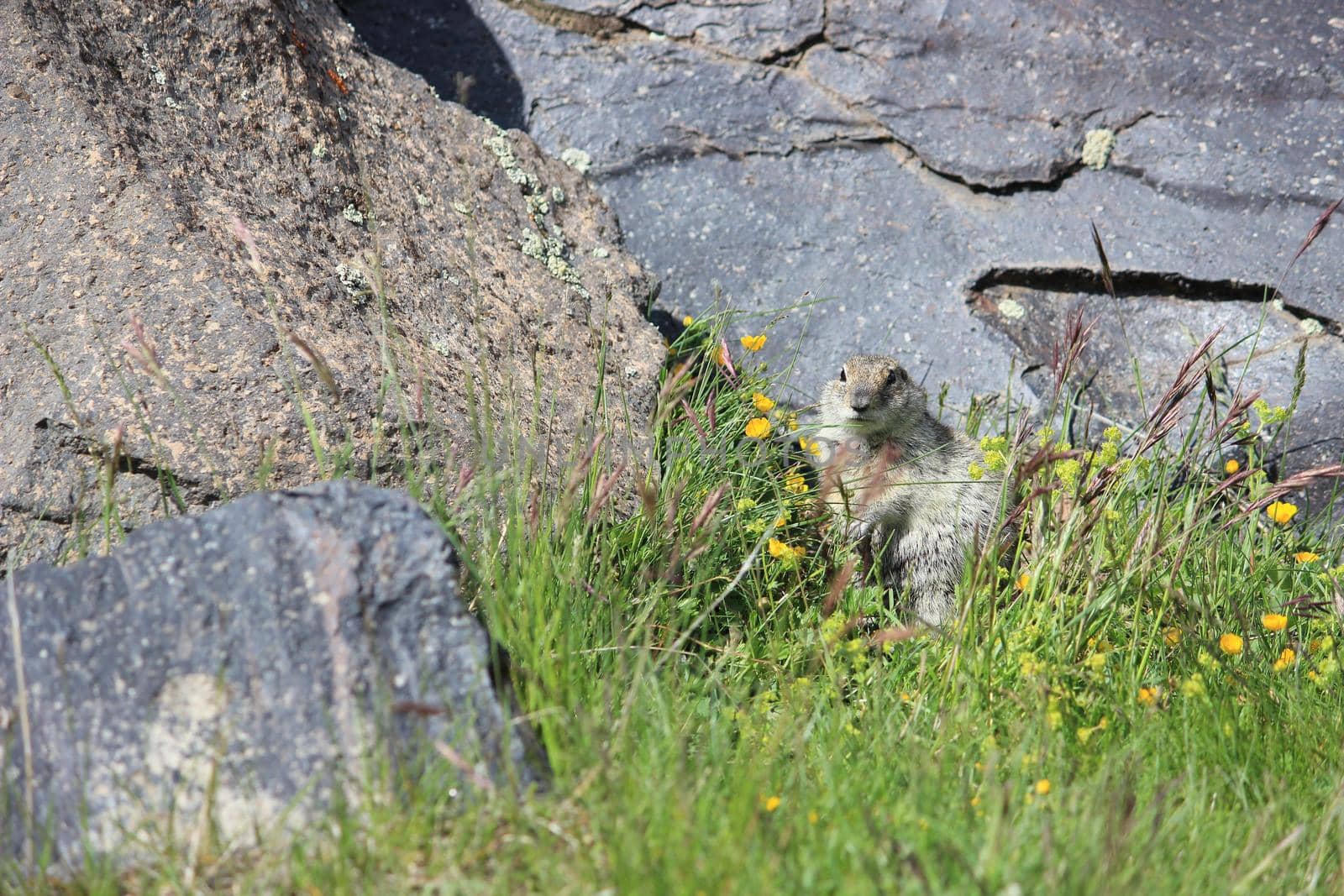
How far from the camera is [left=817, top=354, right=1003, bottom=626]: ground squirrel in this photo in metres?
5.30

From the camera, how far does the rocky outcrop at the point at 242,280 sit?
403cm

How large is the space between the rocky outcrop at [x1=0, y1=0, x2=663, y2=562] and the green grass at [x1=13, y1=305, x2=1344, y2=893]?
0.49 meters

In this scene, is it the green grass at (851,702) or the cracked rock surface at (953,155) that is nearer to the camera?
the green grass at (851,702)

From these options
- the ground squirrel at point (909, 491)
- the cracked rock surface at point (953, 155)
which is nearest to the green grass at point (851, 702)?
the ground squirrel at point (909, 491)

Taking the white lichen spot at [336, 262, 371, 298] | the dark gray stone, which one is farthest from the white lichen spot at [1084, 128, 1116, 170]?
the dark gray stone

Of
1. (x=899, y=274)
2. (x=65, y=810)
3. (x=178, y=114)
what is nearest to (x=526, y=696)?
(x=65, y=810)

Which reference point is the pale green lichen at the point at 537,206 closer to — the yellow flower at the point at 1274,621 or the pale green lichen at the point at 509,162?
the pale green lichen at the point at 509,162

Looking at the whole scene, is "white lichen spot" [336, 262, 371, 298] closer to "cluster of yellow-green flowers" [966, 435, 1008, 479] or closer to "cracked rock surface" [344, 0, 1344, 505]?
"cracked rock surface" [344, 0, 1344, 505]

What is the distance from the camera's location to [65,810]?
9.01ft

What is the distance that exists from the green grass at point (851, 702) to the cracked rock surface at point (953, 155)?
964mm

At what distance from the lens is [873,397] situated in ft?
17.3

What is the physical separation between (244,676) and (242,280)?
1949mm

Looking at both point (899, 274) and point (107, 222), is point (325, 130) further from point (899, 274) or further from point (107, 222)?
point (899, 274)

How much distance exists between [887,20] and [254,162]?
11.7 feet
